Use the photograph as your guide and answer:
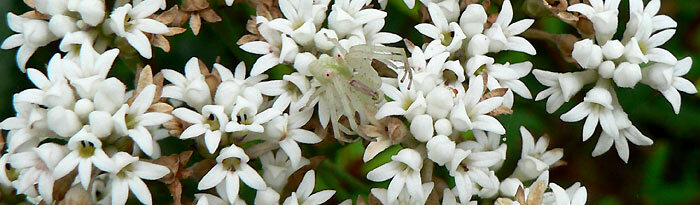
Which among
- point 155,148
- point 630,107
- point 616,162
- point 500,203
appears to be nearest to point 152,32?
point 155,148

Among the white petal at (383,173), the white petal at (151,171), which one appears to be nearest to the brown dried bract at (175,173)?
the white petal at (151,171)

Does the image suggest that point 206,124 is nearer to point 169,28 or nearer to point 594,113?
point 169,28

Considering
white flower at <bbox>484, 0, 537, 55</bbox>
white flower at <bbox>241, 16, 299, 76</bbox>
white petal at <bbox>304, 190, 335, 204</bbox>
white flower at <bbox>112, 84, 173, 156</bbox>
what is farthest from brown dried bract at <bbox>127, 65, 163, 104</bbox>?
white flower at <bbox>484, 0, 537, 55</bbox>

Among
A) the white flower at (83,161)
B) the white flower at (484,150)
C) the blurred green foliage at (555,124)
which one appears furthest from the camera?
the blurred green foliage at (555,124)

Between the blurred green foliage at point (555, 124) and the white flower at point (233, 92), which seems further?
the blurred green foliage at point (555, 124)

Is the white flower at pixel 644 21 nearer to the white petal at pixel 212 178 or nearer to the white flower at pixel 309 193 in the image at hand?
the white flower at pixel 309 193

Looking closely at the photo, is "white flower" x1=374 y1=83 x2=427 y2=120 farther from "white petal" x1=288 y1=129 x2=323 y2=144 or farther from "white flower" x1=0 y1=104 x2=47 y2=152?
"white flower" x1=0 y1=104 x2=47 y2=152

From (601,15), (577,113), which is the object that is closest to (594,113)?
(577,113)
